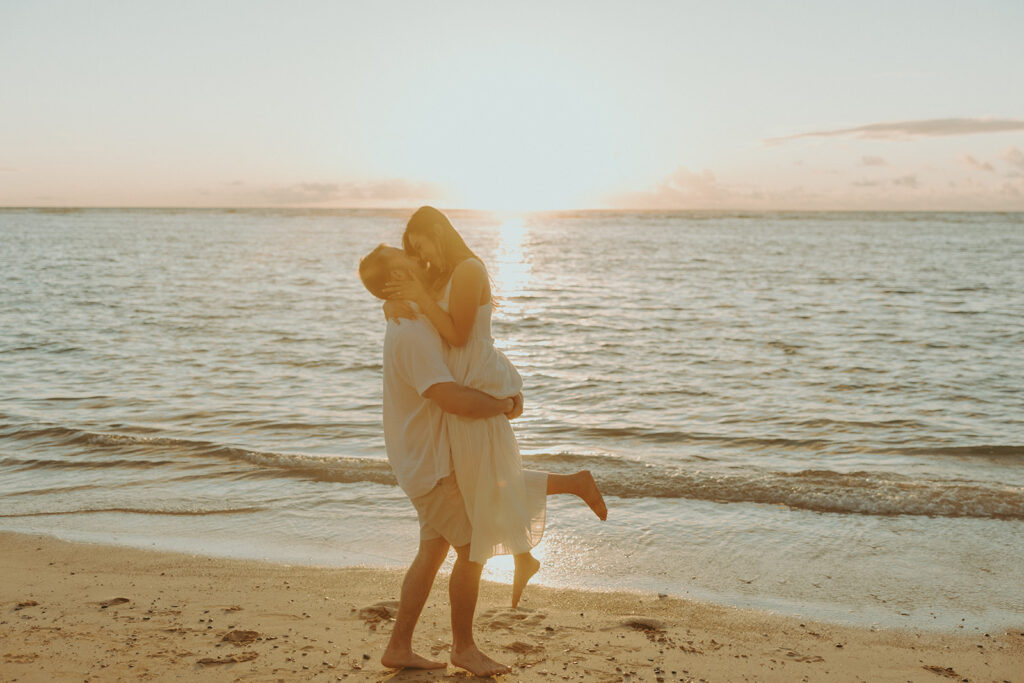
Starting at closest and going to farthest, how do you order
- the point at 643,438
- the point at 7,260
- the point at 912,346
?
1. the point at 643,438
2. the point at 912,346
3. the point at 7,260

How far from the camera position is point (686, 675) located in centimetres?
A: 368

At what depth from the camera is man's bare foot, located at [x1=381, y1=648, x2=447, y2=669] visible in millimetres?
3643

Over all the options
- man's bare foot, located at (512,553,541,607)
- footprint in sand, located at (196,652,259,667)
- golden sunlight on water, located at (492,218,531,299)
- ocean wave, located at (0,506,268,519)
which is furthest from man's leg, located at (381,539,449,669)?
golden sunlight on water, located at (492,218,531,299)

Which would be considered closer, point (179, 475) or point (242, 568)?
point (242, 568)

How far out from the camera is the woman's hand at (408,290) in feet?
10.9

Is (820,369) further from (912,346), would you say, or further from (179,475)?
(179,475)

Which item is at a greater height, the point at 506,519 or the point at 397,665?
the point at 506,519

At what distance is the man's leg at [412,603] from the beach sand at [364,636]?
6 centimetres

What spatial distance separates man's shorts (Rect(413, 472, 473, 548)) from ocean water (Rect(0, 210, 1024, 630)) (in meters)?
1.57

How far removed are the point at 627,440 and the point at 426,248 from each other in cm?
585

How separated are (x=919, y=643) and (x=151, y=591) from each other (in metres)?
3.90

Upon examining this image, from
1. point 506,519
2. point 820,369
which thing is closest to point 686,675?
point 506,519

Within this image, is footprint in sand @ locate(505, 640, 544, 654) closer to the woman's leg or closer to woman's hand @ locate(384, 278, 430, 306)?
the woman's leg

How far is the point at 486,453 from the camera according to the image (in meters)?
3.40
